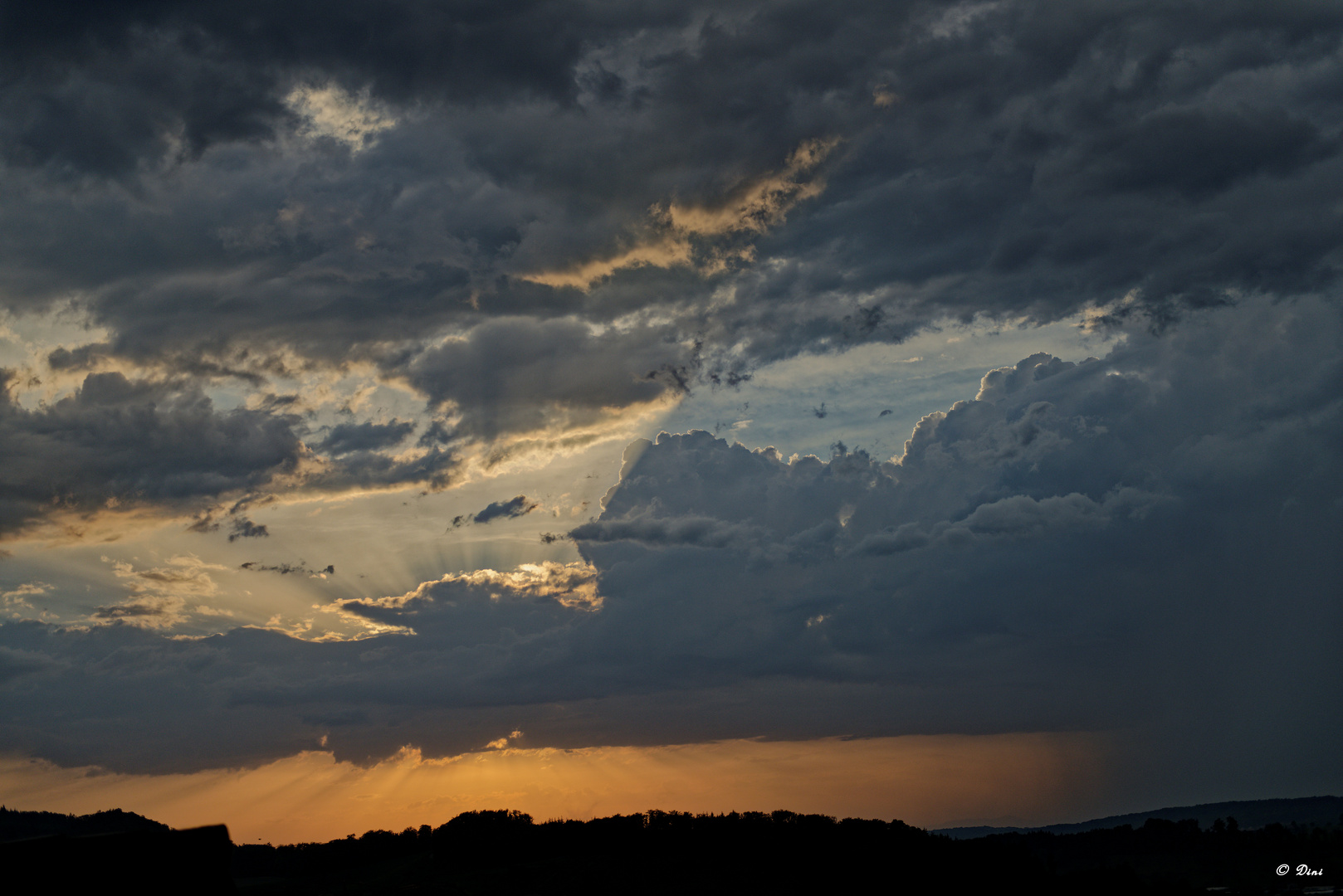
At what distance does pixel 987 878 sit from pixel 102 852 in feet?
606

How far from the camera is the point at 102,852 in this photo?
46938 millimetres

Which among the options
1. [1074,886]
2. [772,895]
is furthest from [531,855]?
[1074,886]

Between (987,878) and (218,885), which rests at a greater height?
(218,885)

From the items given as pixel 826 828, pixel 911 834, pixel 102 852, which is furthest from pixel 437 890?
pixel 102 852

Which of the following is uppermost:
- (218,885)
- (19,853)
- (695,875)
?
(19,853)

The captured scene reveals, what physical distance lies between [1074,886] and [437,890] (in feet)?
467

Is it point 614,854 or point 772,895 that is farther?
point 614,854

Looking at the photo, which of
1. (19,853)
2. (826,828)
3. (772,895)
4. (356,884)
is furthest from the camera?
(826,828)

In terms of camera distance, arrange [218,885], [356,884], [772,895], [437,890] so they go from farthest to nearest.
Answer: [356,884]
[772,895]
[437,890]
[218,885]

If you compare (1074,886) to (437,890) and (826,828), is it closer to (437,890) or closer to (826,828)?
(826,828)

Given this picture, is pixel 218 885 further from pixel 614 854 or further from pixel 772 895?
pixel 614 854

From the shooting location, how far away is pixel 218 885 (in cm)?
5106

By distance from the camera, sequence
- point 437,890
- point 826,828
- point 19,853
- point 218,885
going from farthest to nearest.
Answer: point 826,828, point 437,890, point 218,885, point 19,853

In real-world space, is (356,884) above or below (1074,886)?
above
